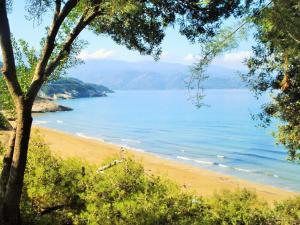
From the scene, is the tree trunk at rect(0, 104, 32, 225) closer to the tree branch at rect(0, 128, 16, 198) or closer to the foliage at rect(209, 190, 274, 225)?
the tree branch at rect(0, 128, 16, 198)

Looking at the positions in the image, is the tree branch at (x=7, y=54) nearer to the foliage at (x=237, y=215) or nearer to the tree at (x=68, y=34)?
the tree at (x=68, y=34)

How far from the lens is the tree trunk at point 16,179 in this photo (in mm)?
11578

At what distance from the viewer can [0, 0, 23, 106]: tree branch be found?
11.6m

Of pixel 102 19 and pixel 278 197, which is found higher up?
pixel 102 19

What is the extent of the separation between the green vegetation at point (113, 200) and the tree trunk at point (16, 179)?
0.72m

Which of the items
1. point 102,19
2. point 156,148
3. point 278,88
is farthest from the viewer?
point 156,148

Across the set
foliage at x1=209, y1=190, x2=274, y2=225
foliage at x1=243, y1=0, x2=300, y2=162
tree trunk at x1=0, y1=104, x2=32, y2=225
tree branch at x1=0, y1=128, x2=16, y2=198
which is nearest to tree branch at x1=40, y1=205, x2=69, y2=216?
tree trunk at x1=0, y1=104, x2=32, y2=225

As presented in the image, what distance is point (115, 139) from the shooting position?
84.5 metres

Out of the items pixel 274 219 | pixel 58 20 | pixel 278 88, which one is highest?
pixel 58 20

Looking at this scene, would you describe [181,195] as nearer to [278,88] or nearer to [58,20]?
[58,20]

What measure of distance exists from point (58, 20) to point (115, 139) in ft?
239

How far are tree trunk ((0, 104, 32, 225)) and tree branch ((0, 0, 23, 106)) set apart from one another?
782 mm

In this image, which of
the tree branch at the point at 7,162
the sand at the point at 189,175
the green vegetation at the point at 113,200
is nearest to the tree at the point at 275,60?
the green vegetation at the point at 113,200

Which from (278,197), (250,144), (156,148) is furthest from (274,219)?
(250,144)
